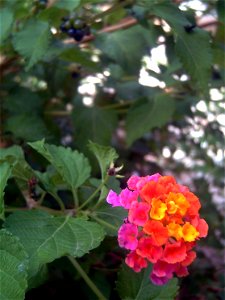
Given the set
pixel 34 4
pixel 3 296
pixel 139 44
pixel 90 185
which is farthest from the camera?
pixel 139 44

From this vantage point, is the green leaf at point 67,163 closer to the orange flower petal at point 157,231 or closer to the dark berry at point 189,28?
the orange flower petal at point 157,231

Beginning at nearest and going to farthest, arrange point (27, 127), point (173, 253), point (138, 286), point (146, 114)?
point (173, 253) → point (138, 286) → point (27, 127) → point (146, 114)

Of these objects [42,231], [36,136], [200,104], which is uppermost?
[42,231]

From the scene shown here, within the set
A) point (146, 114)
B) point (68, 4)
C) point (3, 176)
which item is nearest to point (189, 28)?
point (68, 4)

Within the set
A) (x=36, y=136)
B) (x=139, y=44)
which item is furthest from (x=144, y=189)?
(x=139, y=44)

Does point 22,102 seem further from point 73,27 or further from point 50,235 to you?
point 50,235

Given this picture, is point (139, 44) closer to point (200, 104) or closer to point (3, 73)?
point (200, 104)

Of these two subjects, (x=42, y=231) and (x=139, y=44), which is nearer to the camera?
(x=42, y=231)

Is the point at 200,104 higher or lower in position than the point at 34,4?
lower
